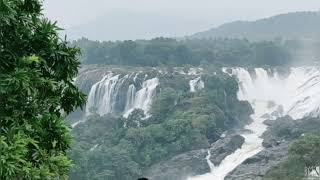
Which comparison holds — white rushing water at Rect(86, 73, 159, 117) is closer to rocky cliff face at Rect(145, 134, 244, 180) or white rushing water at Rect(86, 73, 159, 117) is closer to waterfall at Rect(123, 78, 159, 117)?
waterfall at Rect(123, 78, 159, 117)

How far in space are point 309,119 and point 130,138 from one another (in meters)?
16.1

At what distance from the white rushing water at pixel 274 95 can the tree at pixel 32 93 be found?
43.1 meters

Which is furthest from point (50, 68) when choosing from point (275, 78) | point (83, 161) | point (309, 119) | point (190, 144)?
point (275, 78)

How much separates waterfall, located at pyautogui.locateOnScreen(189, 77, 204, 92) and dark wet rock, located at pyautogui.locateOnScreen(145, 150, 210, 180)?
722 inches

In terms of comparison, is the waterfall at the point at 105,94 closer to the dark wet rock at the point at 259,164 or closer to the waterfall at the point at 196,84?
the waterfall at the point at 196,84

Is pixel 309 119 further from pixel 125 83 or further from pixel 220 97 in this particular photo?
pixel 125 83

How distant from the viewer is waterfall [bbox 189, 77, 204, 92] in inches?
2665

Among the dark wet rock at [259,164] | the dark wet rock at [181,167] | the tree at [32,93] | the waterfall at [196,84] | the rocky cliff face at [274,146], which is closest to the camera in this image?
the tree at [32,93]

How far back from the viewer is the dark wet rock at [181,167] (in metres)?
46.7

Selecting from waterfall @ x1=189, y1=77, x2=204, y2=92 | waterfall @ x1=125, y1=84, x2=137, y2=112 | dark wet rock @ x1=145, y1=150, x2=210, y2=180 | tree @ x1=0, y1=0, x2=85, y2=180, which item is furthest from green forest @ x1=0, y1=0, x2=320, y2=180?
waterfall @ x1=125, y1=84, x2=137, y2=112

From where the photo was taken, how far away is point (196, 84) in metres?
68.7

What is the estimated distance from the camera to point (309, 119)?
5556 centimetres

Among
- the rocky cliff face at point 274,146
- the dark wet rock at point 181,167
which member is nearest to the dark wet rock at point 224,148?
the dark wet rock at point 181,167

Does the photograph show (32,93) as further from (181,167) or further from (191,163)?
(191,163)
